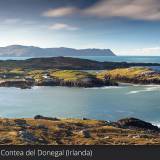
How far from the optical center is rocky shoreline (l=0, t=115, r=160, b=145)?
6.54 m

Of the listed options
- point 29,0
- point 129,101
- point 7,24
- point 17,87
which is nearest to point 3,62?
point 17,87

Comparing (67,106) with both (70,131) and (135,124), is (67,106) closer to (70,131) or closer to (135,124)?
(70,131)

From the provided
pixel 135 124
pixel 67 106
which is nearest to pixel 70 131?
pixel 67 106

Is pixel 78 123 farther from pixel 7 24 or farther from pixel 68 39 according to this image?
pixel 7 24

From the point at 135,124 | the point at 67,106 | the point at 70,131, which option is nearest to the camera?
the point at 70,131

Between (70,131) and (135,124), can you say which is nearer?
(70,131)

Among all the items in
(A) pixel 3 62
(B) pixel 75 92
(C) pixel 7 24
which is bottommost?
(B) pixel 75 92

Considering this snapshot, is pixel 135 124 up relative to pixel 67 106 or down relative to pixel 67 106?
down

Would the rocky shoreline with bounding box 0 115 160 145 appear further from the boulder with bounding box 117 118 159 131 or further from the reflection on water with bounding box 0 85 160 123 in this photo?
the reflection on water with bounding box 0 85 160 123

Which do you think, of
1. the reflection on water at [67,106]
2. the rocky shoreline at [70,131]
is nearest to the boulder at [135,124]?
the rocky shoreline at [70,131]

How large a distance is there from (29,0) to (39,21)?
0.51 m

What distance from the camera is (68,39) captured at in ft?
23.1

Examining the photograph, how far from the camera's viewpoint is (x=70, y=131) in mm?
7789

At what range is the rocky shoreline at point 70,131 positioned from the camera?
654cm
